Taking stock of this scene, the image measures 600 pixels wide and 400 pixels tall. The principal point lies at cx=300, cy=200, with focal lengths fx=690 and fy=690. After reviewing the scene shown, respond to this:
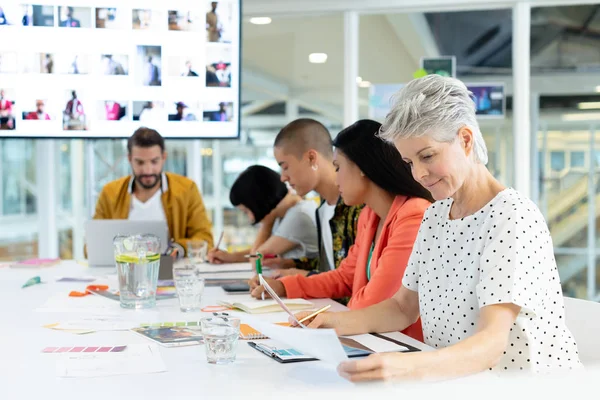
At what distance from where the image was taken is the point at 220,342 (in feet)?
4.54

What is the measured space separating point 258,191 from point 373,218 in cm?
133

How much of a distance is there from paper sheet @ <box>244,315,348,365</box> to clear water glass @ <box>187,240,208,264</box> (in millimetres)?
2014

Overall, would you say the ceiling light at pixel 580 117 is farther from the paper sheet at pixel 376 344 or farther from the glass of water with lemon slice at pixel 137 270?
the paper sheet at pixel 376 344

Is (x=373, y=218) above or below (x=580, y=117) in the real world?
below

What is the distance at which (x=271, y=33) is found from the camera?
5.15 metres

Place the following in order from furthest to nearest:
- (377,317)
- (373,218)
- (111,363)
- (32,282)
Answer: (32,282) → (373,218) → (377,317) → (111,363)

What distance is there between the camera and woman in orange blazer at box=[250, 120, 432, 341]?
6.40ft

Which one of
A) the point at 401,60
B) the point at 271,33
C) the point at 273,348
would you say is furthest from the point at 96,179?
the point at 273,348

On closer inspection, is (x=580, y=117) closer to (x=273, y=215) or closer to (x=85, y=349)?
(x=273, y=215)

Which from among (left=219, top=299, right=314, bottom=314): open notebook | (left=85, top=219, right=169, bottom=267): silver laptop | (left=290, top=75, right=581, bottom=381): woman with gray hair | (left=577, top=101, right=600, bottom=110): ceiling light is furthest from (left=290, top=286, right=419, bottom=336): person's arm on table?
(left=577, top=101, right=600, bottom=110): ceiling light

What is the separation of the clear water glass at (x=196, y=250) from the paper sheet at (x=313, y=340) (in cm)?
201

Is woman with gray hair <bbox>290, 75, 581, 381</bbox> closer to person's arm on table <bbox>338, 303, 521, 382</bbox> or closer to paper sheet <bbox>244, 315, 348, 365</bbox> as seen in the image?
person's arm on table <bbox>338, 303, 521, 382</bbox>

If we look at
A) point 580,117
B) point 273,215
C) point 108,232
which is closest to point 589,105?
point 580,117

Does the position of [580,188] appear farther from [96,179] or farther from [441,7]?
[96,179]
